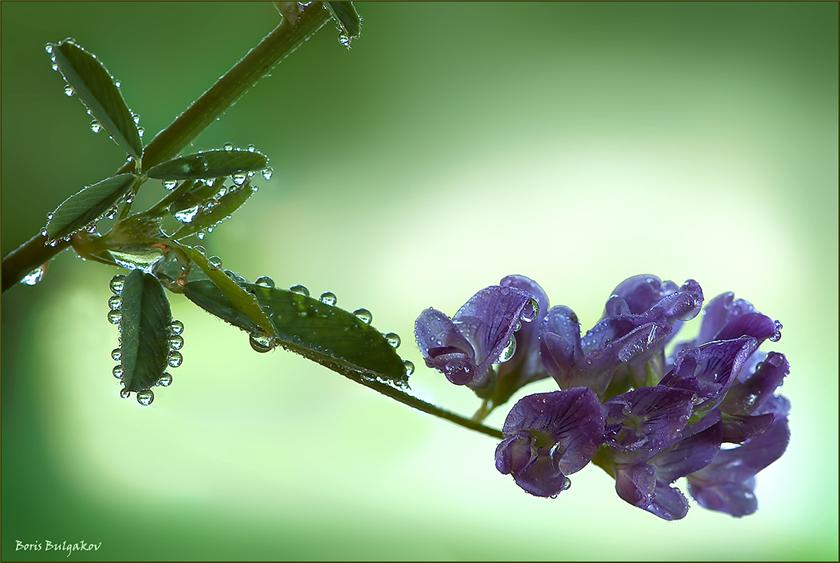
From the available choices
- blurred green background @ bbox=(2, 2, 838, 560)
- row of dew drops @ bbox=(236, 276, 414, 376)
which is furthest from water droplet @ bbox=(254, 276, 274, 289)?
blurred green background @ bbox=(2, 2, 838, 560)

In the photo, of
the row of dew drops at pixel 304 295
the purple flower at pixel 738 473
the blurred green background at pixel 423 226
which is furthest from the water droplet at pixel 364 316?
the blurred green background at pixel 423 226

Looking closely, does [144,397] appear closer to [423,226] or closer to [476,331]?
Result: [476,331]

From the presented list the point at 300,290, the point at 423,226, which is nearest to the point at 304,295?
the point at 300,290

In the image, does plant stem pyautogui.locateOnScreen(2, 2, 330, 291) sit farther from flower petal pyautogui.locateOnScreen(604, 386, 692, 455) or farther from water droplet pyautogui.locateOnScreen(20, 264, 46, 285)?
flower petal pyautogui.locateOnScreen(604, 386, 692, 455)

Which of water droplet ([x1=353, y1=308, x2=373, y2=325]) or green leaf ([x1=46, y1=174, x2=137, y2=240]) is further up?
green leaf ([x1=46, y1=174, x2=137, y2=240])

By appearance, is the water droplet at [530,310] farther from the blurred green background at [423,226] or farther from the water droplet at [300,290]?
the blurred green background at [423,226]

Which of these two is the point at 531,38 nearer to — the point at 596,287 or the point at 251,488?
the point at 596,287

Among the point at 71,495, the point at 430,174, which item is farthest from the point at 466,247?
the point at 71,495
